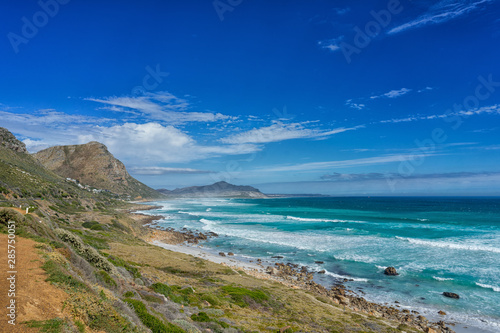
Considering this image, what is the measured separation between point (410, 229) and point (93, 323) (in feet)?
207

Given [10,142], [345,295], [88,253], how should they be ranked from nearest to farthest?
[88,253]
[345,295]
[10,142]

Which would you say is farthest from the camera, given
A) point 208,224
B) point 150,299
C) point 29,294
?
point 208,224

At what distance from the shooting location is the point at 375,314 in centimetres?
1889

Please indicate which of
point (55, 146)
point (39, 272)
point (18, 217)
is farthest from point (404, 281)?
point (55, 146)

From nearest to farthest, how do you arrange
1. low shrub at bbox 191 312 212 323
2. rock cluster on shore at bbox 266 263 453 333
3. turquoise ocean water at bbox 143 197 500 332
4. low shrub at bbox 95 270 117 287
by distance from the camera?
low shrub at bbox 95 270 117 287 → low shrub at bbox 191 312 212 323 → rock cluster on shore at bbox 266 263 453 333 → turquoise ocean water at bbox 143 197 500 332

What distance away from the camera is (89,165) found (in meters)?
154

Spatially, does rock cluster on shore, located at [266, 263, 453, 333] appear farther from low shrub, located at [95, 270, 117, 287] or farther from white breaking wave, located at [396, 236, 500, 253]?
white breaking wave, located at [396, 236, 500, 253]

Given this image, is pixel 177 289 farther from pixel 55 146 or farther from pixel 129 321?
pixel 55 146

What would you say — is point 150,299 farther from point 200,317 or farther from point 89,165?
point 89,165

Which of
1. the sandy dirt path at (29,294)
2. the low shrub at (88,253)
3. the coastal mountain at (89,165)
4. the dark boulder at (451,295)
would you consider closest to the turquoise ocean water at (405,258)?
the dark boulder at (451,295)

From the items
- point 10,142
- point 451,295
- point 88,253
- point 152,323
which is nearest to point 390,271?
point 451,295

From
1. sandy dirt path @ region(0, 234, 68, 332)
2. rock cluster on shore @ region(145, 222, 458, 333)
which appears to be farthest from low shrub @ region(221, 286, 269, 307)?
sandy dirt path @ region(0, 234, 68, 332)

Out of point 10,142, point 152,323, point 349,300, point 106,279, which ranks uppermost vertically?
point 10,142

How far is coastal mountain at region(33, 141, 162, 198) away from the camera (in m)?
143
